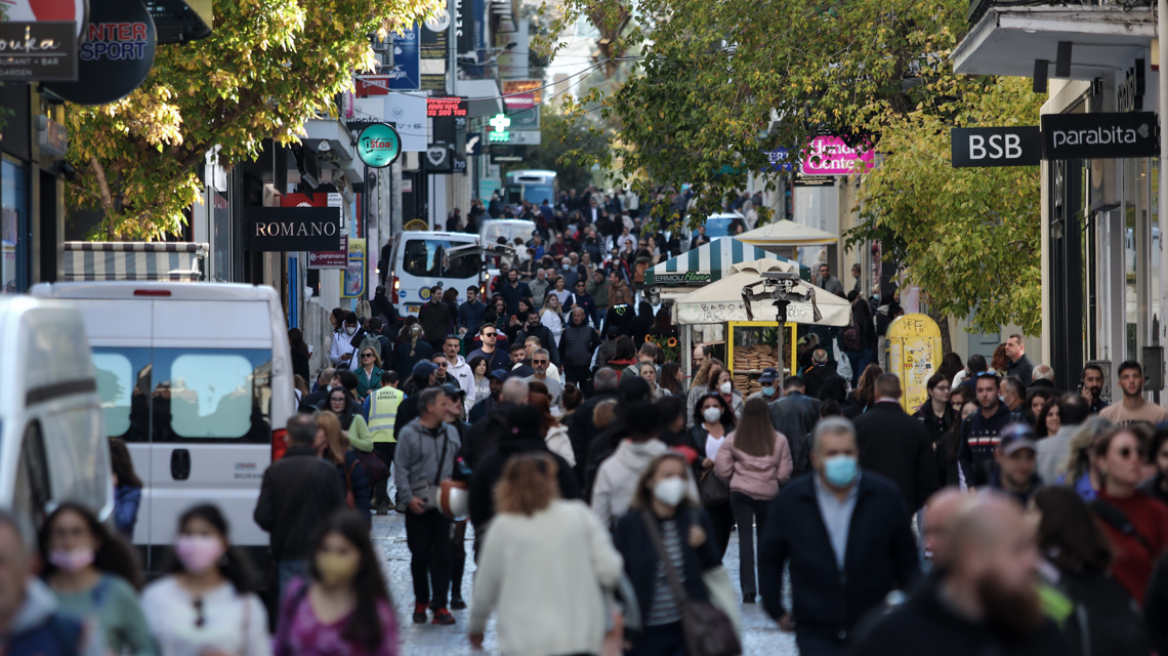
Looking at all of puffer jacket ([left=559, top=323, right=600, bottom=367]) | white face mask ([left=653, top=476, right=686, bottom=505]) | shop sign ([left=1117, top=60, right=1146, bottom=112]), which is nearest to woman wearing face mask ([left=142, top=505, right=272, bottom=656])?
white face mask ([left=653, top=476, right=686, bottom=505])

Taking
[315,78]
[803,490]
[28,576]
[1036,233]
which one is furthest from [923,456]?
[1036,233]

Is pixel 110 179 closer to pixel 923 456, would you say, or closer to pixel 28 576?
pixel 923 456

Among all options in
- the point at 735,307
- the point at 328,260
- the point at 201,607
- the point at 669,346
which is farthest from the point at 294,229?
the point at 201,607

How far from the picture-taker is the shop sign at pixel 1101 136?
13922mm

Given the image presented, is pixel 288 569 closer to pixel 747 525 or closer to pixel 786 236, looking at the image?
pixel 747 525

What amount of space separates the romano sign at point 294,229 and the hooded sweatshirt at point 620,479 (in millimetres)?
13529

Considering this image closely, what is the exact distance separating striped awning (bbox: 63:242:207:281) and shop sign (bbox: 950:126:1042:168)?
7.74 metres

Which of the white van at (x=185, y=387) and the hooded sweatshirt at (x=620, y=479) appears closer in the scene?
the hooded sweatshirt at (x=620, y=479)

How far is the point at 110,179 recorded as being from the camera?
56.1ft

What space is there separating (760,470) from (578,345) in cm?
1231

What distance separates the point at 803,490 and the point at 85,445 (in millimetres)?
3357

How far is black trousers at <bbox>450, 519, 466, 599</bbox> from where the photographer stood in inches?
472

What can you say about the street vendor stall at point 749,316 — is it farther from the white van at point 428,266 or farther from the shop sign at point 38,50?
the white van at point 428,266

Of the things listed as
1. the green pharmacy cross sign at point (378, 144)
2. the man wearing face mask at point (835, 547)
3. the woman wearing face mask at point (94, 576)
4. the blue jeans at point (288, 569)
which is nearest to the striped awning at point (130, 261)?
the blue jeans at point (288, 569)
